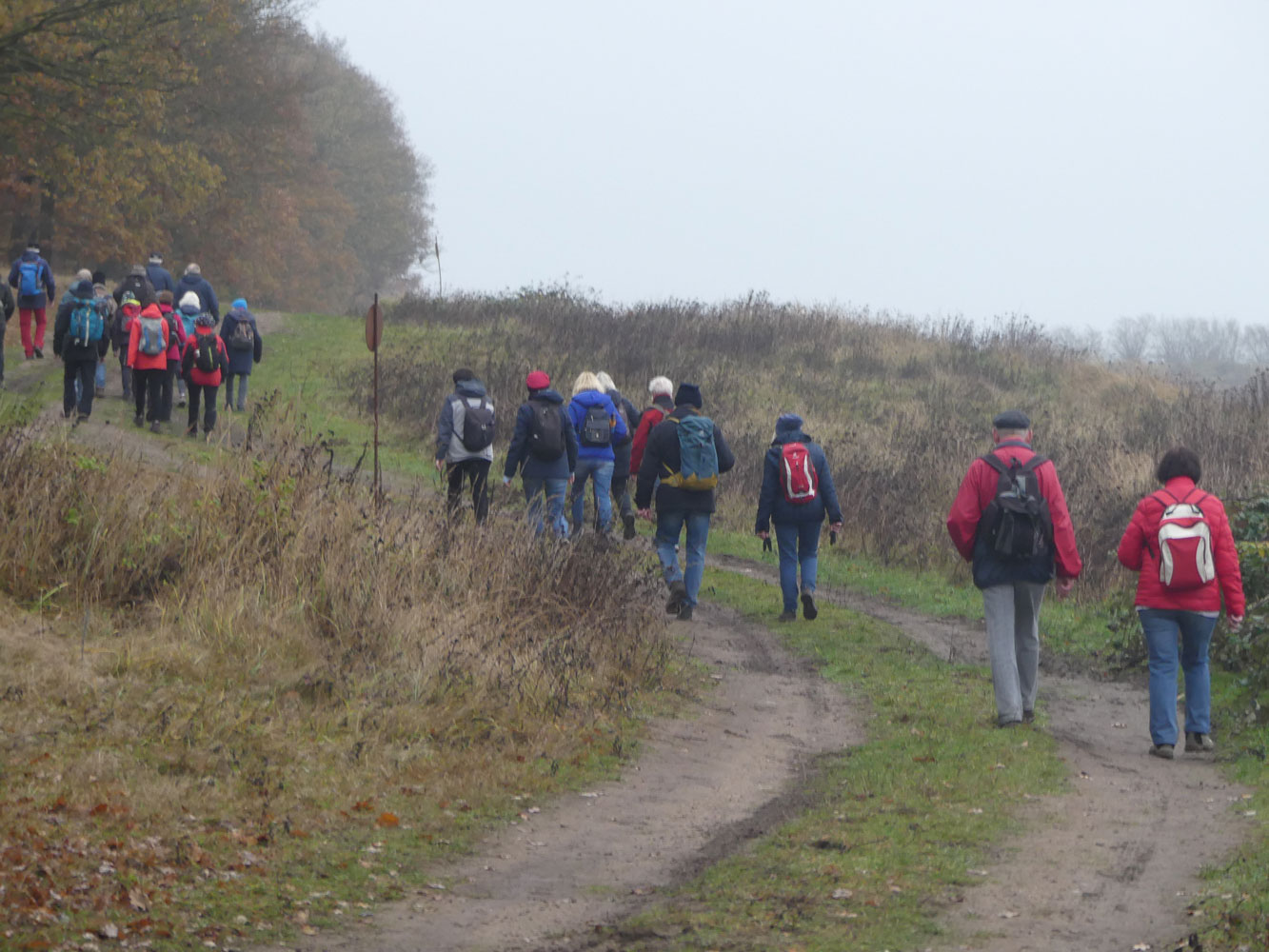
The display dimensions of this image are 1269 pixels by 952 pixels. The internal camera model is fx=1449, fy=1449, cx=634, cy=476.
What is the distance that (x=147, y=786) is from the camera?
664 cm

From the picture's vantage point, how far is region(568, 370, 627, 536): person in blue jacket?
15078mm

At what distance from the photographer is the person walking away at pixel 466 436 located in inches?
527

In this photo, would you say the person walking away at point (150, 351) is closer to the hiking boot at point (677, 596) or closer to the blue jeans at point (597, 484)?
the blue jeans at point (597, 484)

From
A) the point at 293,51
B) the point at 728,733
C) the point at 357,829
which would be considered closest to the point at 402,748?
the point at 357,829

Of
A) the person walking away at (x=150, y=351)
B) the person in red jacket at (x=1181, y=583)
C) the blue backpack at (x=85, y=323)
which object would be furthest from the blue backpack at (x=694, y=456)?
the blue backpack at (x=85, y=323)

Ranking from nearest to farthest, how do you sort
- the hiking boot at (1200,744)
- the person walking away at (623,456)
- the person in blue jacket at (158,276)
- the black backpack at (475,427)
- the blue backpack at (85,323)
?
the hiking boot at (1200,744), the black backpack at (475,427), the person walking away at (623,456), the blue backpack at (85,323), the person in blue jacket at (158,276)

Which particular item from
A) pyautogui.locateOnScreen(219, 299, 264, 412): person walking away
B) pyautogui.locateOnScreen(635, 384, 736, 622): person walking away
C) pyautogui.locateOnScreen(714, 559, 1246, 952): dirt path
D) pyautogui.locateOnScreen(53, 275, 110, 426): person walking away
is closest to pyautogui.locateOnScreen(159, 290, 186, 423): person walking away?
pyautogui.locateOnScreen(53, 275, 110, 426): person walking away

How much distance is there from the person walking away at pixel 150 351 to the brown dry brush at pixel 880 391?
5361mm

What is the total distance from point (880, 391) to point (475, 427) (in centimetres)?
1839

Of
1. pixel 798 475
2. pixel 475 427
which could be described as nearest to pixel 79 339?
pixel 475 427

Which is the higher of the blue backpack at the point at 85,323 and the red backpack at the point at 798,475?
the blue backpack at the point at 85,323

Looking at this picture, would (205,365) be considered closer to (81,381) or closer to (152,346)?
(152,346)

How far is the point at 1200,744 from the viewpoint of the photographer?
896cm

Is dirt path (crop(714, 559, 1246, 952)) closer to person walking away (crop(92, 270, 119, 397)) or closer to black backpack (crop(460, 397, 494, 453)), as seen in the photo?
black backpack (crop(460, 397, 494, 453))
